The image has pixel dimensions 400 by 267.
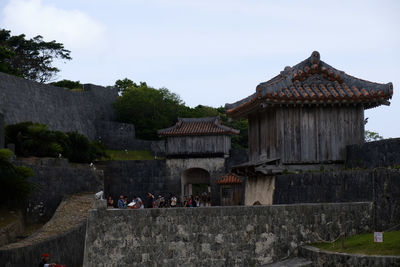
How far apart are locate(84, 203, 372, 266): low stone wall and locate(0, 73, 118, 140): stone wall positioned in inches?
1402

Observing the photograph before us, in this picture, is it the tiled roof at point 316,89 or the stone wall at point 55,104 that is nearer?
the tiled roof at point 316,89

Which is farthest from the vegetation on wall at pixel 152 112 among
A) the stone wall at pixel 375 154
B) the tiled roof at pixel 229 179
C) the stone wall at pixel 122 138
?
the stone wall at pixel 375 154

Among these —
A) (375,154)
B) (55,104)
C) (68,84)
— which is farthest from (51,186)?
(68,84)

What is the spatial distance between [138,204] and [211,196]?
2237 cm

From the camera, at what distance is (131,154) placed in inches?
2392

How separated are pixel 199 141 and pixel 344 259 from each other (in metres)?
37.4

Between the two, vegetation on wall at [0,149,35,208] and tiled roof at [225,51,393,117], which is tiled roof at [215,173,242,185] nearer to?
vegetation on wall at [0,149,35,208]

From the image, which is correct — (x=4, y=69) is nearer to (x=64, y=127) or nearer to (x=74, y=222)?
(x=64, y=127)

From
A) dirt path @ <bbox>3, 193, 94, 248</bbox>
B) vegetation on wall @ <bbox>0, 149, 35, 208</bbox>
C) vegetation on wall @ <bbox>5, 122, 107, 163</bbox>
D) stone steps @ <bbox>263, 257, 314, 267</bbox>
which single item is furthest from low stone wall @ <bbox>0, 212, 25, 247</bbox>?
stone steps @ <bbox>263, 257, 314, 267</bbox>

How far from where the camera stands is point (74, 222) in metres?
25.0

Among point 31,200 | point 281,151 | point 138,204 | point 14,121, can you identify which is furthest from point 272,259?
point 14,121

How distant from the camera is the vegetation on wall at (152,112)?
64.6 meters

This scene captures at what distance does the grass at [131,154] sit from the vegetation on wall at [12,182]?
29536 mm

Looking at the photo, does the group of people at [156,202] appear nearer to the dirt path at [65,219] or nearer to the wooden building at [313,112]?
the dirt path at [65,219]
